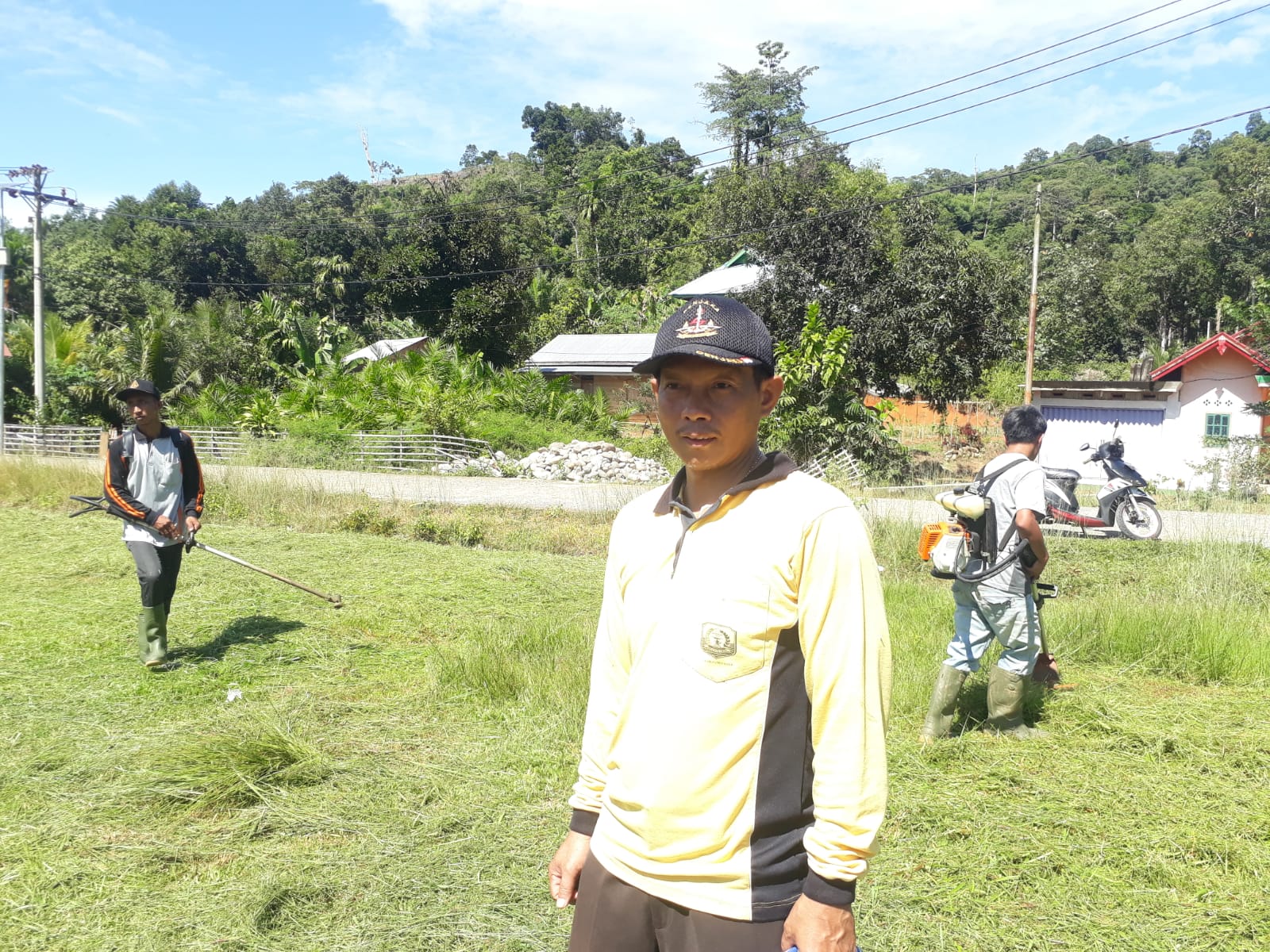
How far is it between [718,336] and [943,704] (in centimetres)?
355

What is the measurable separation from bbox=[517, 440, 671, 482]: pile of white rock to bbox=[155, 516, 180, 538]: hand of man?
47.3 feet

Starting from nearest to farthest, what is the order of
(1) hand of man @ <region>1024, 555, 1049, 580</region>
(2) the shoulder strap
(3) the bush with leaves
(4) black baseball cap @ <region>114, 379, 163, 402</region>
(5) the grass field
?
(5) the grass field → (1) hand of man @ <region>1024, 555, 1049, 580</region> → (2) the shoulder strap → (4) black baseball cap @ <region>114, 379, 163, 402</region> → (3) the bush with leaves

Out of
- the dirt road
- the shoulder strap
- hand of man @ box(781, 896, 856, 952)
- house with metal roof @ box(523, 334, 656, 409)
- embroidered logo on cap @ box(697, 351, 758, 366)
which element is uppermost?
house with metal roof @ box(523, 334, 656, 409)

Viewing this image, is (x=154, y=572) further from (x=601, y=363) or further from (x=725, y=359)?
(x=601, y=363)

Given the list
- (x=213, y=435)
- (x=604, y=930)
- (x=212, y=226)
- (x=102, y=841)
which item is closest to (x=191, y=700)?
(x=102, y=841)

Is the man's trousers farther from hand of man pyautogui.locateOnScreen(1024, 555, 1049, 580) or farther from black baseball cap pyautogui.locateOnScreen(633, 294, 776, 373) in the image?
black baseball cap pyautogui.locateOnScreen(633, 294, 776, 373)

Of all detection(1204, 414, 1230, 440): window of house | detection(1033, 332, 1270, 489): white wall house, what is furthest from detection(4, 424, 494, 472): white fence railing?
detection(1204, 414, 1230, 440): window of house

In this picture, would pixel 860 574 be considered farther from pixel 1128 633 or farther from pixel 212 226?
pixel 212 226

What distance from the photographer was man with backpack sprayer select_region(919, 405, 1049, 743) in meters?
4.65

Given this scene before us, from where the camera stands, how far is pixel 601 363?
2936 centimetres

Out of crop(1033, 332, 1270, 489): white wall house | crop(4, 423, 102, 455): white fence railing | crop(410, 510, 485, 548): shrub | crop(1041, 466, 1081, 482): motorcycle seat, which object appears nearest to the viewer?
crop(410, 510, 485, 548): shrub

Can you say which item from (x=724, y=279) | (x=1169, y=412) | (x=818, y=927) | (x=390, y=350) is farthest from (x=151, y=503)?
(x=724, y=279)

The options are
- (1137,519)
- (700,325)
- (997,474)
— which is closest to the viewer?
(700,325)

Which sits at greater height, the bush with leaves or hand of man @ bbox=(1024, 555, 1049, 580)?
the bush with leaves
